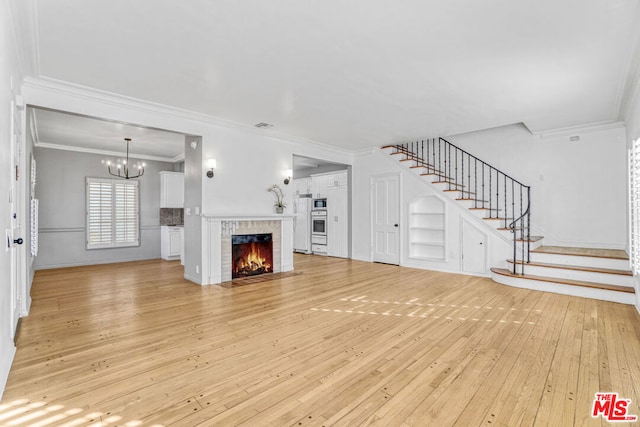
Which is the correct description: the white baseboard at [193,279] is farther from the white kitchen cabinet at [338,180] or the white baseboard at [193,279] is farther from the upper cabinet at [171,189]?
the white kitchen cabinet at [338,180]

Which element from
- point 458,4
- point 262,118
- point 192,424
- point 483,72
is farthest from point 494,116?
point 192,424

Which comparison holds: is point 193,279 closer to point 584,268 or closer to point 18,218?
point 18,218

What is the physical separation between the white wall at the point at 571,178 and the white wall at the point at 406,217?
1248mm

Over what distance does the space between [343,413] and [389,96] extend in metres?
3.97

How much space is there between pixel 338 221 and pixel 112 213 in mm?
5907

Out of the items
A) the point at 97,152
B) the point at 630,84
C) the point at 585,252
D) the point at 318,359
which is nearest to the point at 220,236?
the point at 318,359

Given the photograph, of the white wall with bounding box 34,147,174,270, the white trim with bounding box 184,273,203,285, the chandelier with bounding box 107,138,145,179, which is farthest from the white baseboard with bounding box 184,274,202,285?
the chandelier with bounding box 107,138,145,179

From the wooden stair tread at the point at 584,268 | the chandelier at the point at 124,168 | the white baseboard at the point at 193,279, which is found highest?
the chandelier at the point at 124,168

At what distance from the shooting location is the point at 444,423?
1.86 meters

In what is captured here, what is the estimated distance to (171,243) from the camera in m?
8.45

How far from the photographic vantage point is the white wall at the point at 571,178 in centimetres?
573

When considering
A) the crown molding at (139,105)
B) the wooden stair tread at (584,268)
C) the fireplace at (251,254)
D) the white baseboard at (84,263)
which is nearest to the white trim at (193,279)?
the fireplace at (251,254)

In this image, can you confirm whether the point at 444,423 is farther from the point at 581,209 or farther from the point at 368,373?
the point at 581,209

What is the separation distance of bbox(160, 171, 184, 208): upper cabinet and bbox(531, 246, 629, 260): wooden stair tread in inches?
338
